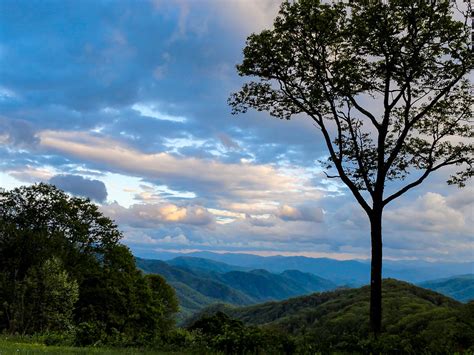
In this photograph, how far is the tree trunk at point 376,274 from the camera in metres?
22.2

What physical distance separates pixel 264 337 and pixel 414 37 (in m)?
17.4

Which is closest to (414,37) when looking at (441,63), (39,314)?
(441,63)

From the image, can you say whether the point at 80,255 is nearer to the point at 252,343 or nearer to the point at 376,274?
the point at 376,274

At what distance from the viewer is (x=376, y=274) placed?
22641 millimetres

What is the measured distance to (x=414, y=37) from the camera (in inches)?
912

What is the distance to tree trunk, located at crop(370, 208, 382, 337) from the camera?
2225cm

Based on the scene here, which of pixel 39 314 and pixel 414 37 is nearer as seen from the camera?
pixel 414 37

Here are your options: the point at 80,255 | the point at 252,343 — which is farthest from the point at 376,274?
the point at 80,255

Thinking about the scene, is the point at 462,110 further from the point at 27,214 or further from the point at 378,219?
the point at 27,214

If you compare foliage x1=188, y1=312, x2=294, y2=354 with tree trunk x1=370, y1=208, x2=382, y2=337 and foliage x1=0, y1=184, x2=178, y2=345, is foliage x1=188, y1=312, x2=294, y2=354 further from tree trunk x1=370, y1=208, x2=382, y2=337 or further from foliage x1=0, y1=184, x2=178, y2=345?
foliage x1=0, y1=184, x2=178, y2=345

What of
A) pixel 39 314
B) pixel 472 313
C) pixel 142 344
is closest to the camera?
pixel 142 344

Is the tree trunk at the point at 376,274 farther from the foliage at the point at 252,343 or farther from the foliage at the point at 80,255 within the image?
the foliage at the point at 80,255

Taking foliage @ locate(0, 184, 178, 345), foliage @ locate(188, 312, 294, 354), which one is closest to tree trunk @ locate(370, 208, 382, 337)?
foliage @ locate(188, 312, 294, 354)

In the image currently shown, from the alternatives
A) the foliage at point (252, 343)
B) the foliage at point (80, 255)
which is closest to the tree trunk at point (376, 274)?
the foliage at point (252, 343)
